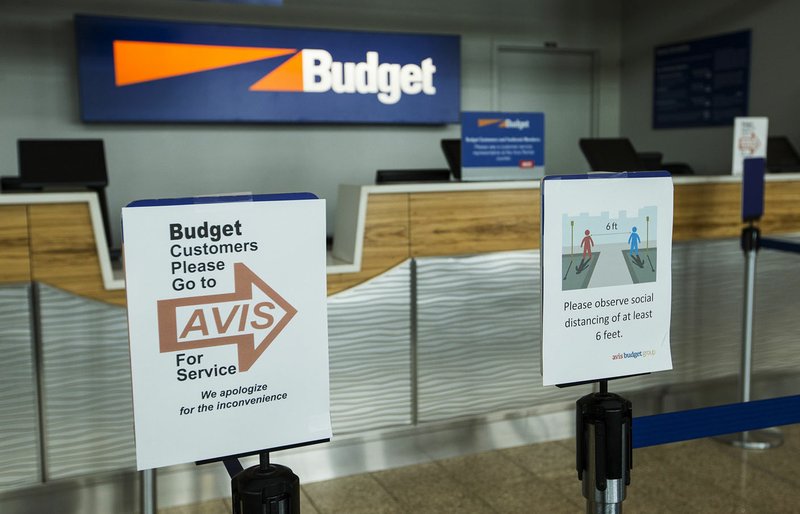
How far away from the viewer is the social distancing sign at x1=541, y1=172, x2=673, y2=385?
129 cm

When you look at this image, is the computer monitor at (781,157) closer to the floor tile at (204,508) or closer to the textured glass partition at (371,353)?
the textured glass partition at (371,353)

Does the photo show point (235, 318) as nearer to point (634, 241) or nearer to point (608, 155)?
point (634, 241)

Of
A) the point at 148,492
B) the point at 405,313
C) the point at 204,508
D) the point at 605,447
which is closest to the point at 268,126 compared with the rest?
the point at 405,313

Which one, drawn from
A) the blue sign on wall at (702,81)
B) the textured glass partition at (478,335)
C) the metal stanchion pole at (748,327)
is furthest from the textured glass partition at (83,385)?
the blue sign on wall at (702,81)

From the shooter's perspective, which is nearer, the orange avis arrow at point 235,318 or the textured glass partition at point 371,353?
the orange avis arrow at point 235,318

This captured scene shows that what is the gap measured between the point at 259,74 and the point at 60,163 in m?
2.80

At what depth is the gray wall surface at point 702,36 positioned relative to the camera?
5.57 metres

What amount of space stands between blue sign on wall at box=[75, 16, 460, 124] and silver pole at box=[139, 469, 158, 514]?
151 inches

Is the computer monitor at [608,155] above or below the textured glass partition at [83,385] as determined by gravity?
above

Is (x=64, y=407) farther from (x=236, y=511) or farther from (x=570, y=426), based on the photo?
(x=570, y=426)

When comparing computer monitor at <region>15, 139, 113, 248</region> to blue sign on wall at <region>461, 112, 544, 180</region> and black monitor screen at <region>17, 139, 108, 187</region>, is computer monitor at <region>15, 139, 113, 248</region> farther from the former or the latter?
blue sign on wall at <region>461, 112, 544, 180</region>

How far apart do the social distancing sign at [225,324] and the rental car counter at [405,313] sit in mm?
1900

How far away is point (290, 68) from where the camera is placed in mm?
5844

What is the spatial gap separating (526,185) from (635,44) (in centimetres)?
432
